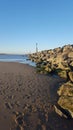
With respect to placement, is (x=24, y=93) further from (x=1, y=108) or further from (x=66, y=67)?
(x=66, y=67)

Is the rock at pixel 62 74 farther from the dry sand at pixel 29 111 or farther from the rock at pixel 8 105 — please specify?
the rock at pixel 8 105

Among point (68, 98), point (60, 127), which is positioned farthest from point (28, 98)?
point (60, 127)

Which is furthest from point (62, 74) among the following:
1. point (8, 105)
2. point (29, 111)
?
point (29, 111)

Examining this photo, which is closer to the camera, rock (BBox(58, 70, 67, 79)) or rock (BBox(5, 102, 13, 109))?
rock (BBox(5, 102, 13, 109))

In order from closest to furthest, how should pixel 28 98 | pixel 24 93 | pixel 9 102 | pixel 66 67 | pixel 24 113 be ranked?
pixel 24 113 → pixel 9 102 → pixel 28 98 → pixel 24 93 → pixel 66 67

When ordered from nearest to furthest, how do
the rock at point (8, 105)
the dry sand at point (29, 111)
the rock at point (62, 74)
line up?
1. the dry sand at point (29, 111)
2. the rock at point (8, 105)
3. the rock at point (62, 74)

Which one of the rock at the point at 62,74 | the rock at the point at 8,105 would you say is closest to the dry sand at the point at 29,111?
the rock at the point at 8,105

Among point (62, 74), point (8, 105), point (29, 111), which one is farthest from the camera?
point (62, 74)

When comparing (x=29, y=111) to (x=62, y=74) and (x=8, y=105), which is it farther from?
(x=62, y=74)

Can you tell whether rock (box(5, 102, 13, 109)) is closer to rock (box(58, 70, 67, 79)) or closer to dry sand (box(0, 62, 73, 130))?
dry sand (box(0, 62, 73, 130))

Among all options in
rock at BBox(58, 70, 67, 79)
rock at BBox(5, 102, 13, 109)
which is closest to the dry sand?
rock at BBox(5, 102, 13, 109)

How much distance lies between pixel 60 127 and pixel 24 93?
5134 mm

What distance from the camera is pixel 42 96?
12312 mm

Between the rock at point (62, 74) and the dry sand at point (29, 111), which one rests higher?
the rock at point (62, 74)
